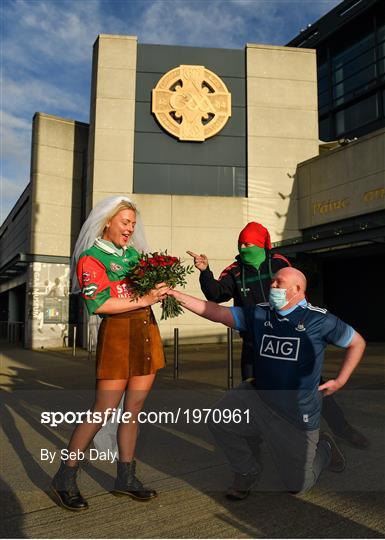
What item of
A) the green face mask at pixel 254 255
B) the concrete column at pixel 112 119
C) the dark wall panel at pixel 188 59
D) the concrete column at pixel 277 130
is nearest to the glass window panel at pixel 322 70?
the concrete column at pixel 277 130

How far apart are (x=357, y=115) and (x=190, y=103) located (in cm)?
1294

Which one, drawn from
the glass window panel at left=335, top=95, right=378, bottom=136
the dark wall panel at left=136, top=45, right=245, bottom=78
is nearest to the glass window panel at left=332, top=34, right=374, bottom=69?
the glass window panel at left=335, top=95, right=378, bottom=136

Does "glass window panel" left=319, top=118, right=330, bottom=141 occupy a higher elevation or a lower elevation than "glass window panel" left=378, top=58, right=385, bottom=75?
lower

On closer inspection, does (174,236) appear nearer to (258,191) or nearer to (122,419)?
(258,191)

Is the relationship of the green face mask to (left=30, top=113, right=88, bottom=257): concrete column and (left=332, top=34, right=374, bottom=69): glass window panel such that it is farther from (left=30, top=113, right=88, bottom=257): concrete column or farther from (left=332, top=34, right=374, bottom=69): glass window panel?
(left=332, top=34, right=374, bottom=69): glass window panel

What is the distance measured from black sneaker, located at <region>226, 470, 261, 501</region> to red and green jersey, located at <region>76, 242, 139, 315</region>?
1.31 m

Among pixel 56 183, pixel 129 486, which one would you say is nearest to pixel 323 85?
pixel 56 183

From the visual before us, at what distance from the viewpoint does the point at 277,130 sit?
17391 mm

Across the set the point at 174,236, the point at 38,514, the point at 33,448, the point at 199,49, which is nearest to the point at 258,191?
the point at 174,236

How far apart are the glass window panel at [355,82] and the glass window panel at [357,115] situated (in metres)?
0.94

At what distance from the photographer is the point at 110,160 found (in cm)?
1661

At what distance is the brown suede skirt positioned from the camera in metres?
2.79

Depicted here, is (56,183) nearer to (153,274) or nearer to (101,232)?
(101,232)

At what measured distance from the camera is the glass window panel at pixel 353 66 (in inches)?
959
